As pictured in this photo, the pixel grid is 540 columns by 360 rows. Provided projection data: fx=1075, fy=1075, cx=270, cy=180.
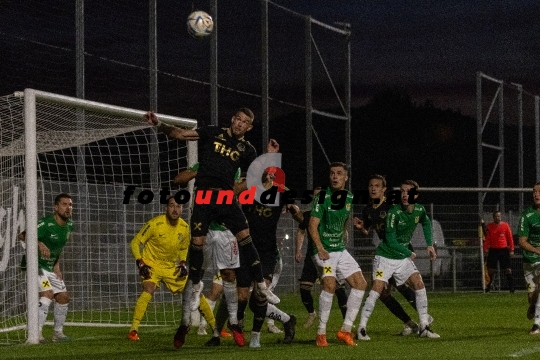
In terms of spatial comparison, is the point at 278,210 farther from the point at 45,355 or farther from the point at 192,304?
the point at 45,355

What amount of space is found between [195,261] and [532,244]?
5.20 m

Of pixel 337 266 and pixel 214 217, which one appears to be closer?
pixel 214 217

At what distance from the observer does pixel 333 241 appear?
483 inches

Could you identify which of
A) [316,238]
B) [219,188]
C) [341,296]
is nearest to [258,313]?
[316,238]

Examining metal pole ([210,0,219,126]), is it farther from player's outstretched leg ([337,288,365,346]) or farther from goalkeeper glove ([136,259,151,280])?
player's outstretched leg ([337,288,365,346])

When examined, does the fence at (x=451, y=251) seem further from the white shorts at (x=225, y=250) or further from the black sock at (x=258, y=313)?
the black sock at (x=258, y=313)

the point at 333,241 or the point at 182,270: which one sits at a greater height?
the point at 333,241

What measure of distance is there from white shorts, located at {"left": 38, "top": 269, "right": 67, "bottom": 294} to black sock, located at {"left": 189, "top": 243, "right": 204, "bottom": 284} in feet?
8.24

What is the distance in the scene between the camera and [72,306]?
18172mm

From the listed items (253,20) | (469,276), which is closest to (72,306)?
(253,20)

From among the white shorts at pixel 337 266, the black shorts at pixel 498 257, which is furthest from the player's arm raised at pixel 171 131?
the black shorts at pixel 498 257

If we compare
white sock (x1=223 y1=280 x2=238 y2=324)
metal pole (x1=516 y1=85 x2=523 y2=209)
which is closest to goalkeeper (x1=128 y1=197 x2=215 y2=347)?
white sock (x1=223 y1=280 x2=238 y2=324)

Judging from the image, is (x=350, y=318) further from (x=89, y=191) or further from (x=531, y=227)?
(x=89, y=191)

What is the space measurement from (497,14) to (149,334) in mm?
31052
